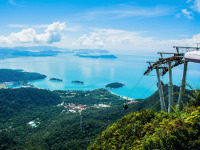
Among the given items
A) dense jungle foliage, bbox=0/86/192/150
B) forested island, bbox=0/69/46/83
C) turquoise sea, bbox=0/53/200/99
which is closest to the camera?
dense jungle foliage, bbox=0/86/192/150

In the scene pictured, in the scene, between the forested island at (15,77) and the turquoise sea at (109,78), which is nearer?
the turquoise sea at (109,78)

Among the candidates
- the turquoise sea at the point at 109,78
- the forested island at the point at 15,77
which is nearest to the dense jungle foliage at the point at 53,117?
the turquoise sea at the point at 109,78

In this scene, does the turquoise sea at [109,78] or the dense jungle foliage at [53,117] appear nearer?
the dense jungle foliage at [53,117]

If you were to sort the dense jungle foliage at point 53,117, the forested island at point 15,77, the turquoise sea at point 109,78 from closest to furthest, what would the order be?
the dense jungle foliage at point 53,117
the turquoise sea at point 109,78
the forested island at point 15,77

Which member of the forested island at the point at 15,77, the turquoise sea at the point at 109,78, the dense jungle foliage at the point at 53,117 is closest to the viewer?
the dense jungle foliage at the point at 53,117

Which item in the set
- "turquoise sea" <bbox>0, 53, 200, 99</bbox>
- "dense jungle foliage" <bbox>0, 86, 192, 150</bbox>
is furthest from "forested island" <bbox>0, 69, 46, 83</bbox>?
"dense jungle foliage" <bbox>0, 86, 192, 150</bbox>

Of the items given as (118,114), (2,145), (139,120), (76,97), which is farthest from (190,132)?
(76,97)

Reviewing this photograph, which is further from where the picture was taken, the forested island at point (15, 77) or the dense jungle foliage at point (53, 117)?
the forested island at point (15, 77)

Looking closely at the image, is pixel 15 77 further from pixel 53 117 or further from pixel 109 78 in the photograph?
pixel 53 117

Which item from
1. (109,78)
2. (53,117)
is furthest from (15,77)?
(53,117)

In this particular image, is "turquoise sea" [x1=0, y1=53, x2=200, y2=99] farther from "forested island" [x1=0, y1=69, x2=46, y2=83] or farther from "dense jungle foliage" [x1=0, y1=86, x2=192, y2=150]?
"dense jungle foliage" [x1=0, y1=86, x2=192, y2=150]

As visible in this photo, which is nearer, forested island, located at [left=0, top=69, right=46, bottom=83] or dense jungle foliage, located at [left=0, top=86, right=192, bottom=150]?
dense jungle foliage, located at [left=0, top=86, right=192, bottom=150]

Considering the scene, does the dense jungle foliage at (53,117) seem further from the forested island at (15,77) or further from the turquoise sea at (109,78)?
the forested island at (15,77)
